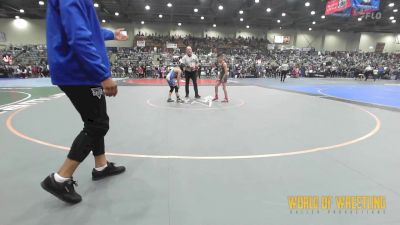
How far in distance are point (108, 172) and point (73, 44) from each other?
1.44 meters

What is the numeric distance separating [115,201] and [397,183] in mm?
2819

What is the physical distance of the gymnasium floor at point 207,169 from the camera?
87.0 inches

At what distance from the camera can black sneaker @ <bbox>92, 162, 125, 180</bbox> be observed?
2846 mm

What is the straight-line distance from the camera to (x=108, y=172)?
2.91 m

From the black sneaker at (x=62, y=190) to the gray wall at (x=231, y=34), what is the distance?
36587 mm

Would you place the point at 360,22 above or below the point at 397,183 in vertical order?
above

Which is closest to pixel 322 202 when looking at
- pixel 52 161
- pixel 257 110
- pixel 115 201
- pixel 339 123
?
pixel 115 201

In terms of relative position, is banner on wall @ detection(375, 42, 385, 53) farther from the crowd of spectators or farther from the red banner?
the red banner

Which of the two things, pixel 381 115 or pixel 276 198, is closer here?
pixel 276 198

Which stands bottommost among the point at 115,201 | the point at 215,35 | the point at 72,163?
the point at 115,201

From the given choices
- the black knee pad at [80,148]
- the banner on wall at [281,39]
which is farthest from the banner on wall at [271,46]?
the black knee pad at [80,148]

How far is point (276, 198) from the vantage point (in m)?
2.49

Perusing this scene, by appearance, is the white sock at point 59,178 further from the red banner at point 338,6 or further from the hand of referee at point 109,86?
the red banner at point 338,6

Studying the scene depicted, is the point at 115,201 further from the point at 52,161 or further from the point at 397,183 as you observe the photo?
the point at 397,183
